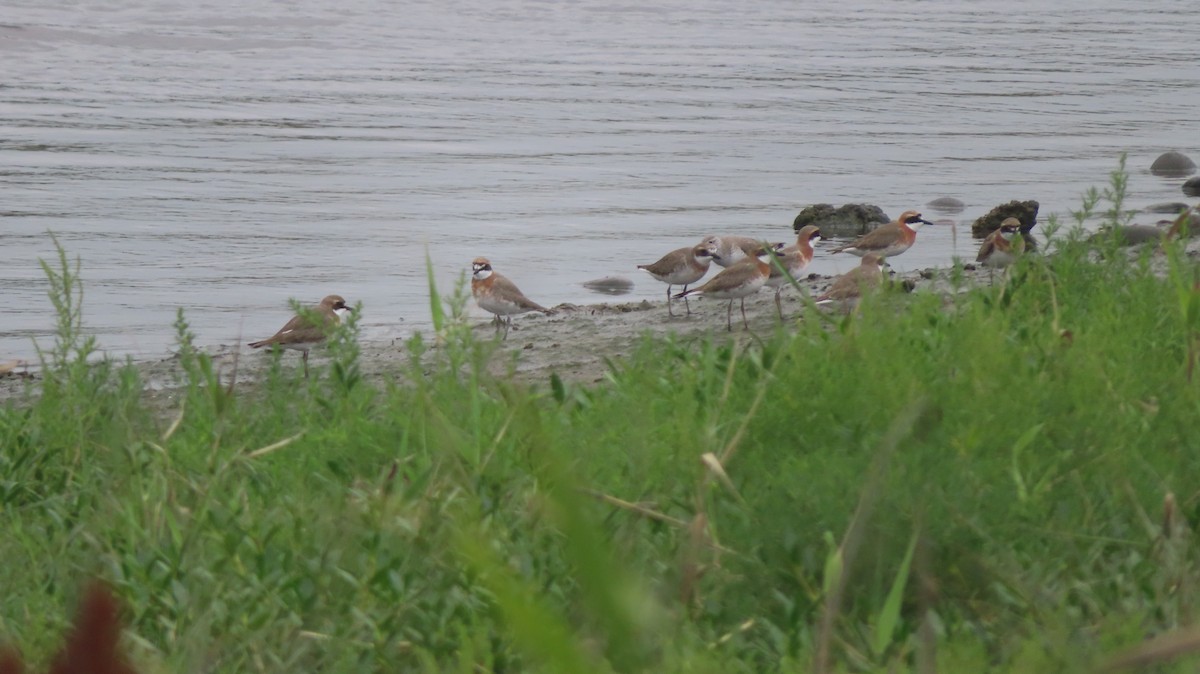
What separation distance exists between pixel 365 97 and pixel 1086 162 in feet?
32.5

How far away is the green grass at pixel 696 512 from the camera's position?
3348 millimetres

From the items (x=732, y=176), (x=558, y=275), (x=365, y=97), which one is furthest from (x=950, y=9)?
(x=558, y=275)

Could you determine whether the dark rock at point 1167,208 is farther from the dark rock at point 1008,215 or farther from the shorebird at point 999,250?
the shorebird at point 999,250

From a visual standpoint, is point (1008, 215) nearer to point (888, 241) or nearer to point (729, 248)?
point (888, 241)

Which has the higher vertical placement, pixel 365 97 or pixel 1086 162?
pixel 365 97

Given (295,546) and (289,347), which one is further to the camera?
(289,347)

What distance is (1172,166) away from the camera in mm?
16391

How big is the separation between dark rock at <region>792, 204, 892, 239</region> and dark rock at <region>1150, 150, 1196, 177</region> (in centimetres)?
435

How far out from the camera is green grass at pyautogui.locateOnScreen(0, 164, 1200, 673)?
335 centimetres

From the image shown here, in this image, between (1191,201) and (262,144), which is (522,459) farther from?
(262,144)

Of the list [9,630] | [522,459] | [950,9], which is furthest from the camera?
[950,9]

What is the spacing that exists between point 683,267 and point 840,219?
3087 millimetres

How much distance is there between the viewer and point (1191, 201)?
14.5 m

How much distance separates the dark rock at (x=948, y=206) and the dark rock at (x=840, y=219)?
3.19ft
